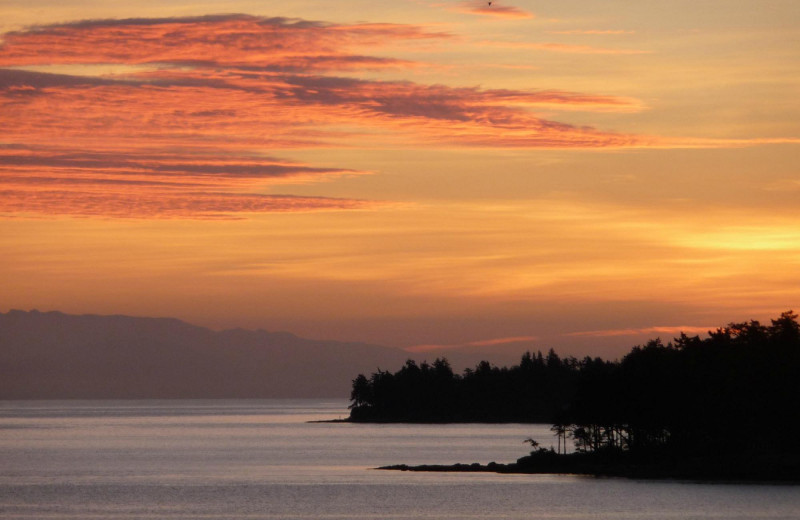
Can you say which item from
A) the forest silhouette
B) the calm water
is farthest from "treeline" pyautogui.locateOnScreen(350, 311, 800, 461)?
the calm water

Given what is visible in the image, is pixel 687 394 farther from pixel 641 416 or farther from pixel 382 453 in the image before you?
pixel 382 453

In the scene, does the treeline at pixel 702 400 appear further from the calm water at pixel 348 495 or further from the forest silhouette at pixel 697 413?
the calm water at pixel 348 495

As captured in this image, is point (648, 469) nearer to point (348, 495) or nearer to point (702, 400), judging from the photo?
point (702, 400)

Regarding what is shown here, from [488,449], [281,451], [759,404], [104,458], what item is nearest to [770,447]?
[759,404]

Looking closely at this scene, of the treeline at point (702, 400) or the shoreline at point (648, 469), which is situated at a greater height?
the treeline at point (702, 400)

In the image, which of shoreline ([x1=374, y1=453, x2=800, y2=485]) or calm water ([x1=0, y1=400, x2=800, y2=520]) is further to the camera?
shoreline ([x1=374, y1=453, x2=800, y2=485])

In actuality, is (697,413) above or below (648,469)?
above

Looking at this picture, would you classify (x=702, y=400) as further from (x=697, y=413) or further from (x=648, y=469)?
(x=648, y=469)

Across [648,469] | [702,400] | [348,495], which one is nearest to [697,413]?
[702,400]

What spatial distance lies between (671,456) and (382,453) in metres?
67.2

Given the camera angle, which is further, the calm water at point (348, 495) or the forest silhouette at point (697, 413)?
the forest silhouette at point (697, 413)

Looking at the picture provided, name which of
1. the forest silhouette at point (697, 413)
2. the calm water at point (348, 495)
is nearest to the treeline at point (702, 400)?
the forest silhouette at point (697, 413)

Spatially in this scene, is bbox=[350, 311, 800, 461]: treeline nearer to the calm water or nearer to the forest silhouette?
the forest silhouette

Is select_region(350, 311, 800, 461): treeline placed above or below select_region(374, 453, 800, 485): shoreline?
above
